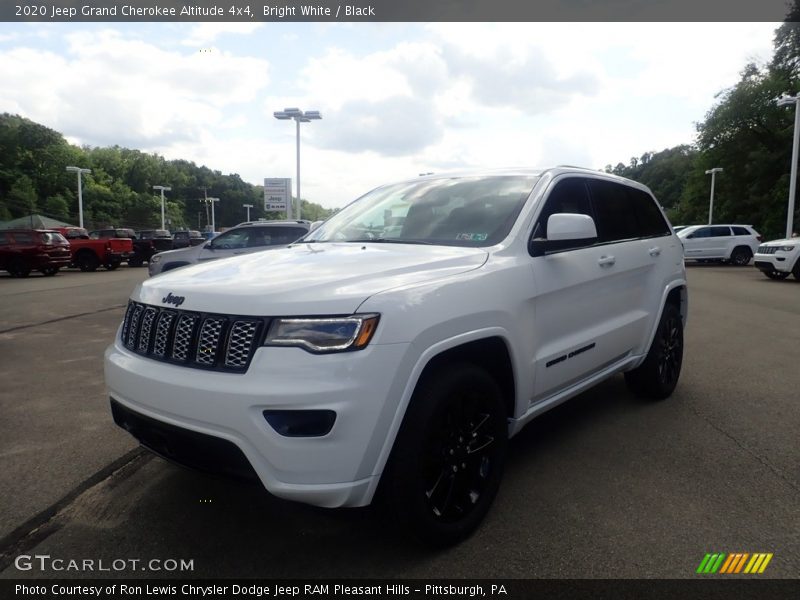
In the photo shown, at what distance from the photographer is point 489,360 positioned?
299 centimetres

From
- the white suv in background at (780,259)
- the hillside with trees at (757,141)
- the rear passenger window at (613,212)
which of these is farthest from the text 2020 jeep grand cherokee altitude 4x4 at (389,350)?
the hillside with trees at (757,141)

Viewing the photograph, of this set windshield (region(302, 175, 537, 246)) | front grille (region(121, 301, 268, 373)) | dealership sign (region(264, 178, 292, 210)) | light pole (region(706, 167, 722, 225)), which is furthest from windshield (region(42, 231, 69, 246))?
light pole (region(706, 167, 722, 225))

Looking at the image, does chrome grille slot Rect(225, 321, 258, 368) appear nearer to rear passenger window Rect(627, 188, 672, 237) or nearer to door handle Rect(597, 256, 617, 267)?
door handle Rect(597, 256, 617, 267)

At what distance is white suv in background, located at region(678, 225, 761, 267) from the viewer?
26391mm

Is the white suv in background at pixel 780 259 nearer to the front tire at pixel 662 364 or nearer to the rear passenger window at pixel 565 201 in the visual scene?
the front tire at pixel 662 364

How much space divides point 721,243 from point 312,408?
28.3 metres

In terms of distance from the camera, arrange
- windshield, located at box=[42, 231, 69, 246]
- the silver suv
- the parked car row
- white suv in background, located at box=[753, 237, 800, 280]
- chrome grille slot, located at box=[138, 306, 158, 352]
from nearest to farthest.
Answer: chrome grille slot, located at box=[138, 306, 158, 352], the silver suv, white suv in background, located at box=[753, 237, 800, 280], windshield, located at box=[42, 231, 69, 246], the parked car row

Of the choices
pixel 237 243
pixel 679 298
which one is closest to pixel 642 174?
pixel 237 243

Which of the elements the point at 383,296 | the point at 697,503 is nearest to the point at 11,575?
the point at 383,296

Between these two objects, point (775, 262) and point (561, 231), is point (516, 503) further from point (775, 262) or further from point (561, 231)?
point (775, 262)

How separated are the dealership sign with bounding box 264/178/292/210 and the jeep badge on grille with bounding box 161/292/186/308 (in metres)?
34.3

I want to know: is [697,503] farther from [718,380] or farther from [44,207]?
[44,207]

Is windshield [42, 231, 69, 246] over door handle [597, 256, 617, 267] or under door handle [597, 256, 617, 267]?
under

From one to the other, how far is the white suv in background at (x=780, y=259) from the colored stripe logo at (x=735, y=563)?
17.6m
